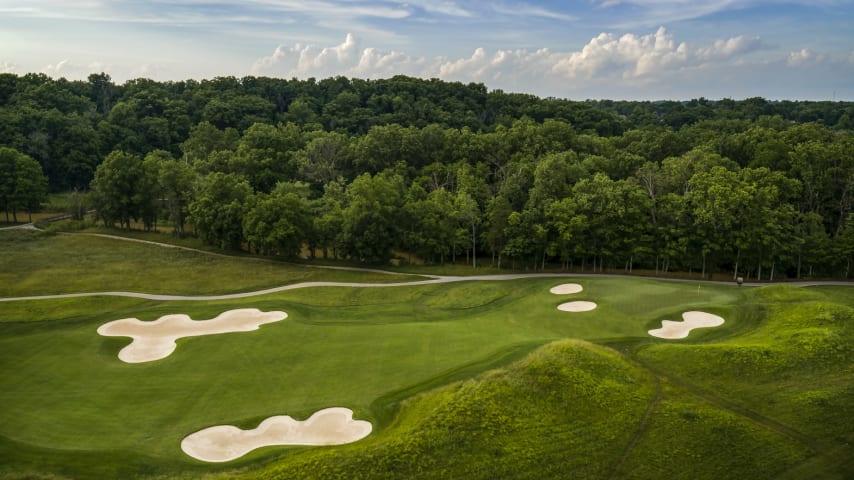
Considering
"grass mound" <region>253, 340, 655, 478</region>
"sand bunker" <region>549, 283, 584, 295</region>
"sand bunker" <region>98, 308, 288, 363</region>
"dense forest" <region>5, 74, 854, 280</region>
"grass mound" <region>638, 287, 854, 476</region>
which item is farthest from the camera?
"dense forest" <region>5, 74, 854, 280</region>

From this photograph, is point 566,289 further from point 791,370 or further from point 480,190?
point 480,190

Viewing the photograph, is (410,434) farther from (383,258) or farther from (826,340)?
(383,258)

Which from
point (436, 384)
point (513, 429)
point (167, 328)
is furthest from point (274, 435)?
point (167, 328)

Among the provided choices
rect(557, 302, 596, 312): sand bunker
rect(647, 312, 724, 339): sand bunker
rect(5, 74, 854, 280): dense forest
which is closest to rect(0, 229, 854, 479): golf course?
rect(647, 312, 724, 339): sand bunker

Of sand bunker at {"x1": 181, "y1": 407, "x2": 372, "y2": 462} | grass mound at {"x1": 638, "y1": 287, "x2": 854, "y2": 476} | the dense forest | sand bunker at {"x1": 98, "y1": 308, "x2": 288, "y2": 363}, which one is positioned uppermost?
the dense forest

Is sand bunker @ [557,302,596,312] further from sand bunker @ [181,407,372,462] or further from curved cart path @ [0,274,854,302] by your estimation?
sand bunker @ [181,407,372,462]

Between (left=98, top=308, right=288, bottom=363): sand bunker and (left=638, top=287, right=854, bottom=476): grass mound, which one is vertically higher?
(left=638, top=287, right=854, bottom=476): grass mound
